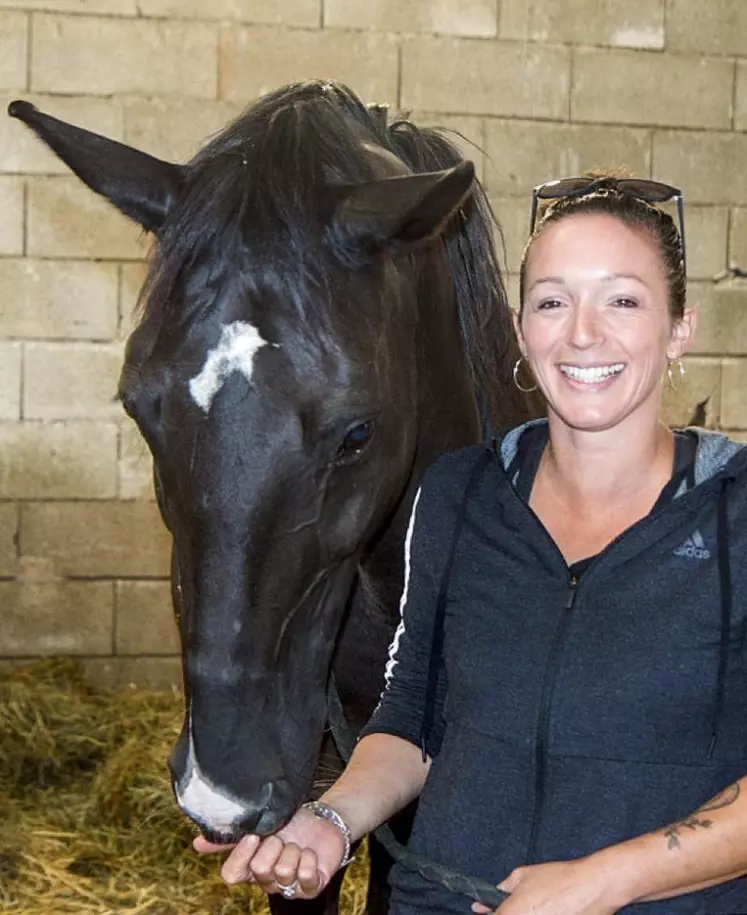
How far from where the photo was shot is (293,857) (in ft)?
4.07

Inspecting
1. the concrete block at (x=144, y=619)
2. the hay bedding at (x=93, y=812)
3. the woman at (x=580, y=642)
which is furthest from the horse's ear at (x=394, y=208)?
the concrete block at (x=144, y=619)

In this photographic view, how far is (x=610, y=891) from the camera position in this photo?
3.51ft

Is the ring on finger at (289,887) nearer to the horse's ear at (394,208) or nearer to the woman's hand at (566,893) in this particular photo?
the woman's hand at (566,893)

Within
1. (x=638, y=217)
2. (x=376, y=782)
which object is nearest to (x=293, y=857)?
(x=376, y=782)

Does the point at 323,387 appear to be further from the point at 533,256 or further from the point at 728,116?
the point at 728,116

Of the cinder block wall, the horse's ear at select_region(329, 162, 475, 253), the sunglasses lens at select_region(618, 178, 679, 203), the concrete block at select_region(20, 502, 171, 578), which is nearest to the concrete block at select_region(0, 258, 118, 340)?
the cinder block wall

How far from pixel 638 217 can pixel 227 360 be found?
0.45 metres

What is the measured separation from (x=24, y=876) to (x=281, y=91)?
2.12 meters

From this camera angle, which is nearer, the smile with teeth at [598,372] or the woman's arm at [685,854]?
the woman's arm at [685,854]

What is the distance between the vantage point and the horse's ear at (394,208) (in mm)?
1375

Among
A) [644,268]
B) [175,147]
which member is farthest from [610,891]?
[175,147]

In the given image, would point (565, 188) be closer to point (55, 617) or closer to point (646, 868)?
point (646, 868)

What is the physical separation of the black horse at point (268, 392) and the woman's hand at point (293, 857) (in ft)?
0.07

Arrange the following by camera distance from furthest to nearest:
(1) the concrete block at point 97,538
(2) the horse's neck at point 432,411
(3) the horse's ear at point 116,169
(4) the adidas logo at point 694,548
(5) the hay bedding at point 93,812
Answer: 1. (1) the concrete block at point 97,538
2. (5) the hay bedding at point 93,812
3. (2) the horse's neck at point 432,411
4. (3) the horse's ear at point 116,169
5. (4) the adidas logo at point 694,548
